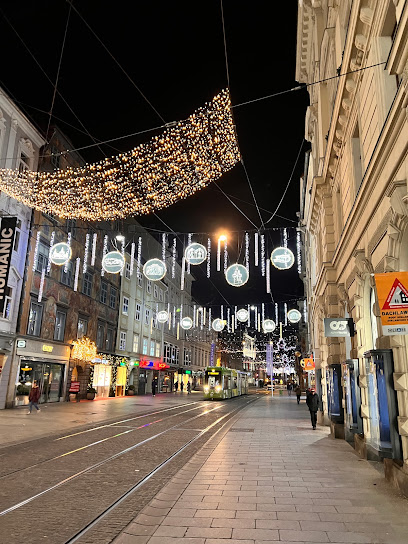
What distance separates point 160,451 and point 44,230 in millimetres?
19771

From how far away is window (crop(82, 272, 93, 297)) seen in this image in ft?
111

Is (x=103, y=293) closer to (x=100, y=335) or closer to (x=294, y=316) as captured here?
(x=100, y=335)

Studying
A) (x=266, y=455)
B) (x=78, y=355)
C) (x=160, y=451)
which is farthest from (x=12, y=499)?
(x=78, y=355)

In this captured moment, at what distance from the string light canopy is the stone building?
11.7ft

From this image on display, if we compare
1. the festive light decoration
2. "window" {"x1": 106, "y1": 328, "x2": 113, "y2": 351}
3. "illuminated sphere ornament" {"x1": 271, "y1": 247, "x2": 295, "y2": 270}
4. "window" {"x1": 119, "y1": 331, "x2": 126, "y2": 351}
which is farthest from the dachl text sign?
"window" {"x1": 119, "y1": 331, "x2": 126, "y2": 351}

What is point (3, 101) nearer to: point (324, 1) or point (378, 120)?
point (324, 1)

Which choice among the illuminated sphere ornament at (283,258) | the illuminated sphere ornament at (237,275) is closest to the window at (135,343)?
the illuminated sphere ornament at (237,275)

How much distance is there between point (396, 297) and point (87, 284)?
30.3 metres

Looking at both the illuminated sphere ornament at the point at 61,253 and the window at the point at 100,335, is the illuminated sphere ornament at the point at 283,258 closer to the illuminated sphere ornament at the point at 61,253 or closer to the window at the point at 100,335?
the illuminated sphere ornament at the point at 61,253

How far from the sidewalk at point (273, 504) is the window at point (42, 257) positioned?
20.1m

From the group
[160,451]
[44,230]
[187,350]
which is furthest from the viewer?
[187,350]

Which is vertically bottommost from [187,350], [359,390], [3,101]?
[359,390]

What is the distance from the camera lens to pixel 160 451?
1210 centimetres

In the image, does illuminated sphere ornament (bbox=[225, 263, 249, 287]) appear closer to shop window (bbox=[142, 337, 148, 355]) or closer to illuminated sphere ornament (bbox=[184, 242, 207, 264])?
illuminated sphere ornament (bbox=[184, 242, 207, 264])
